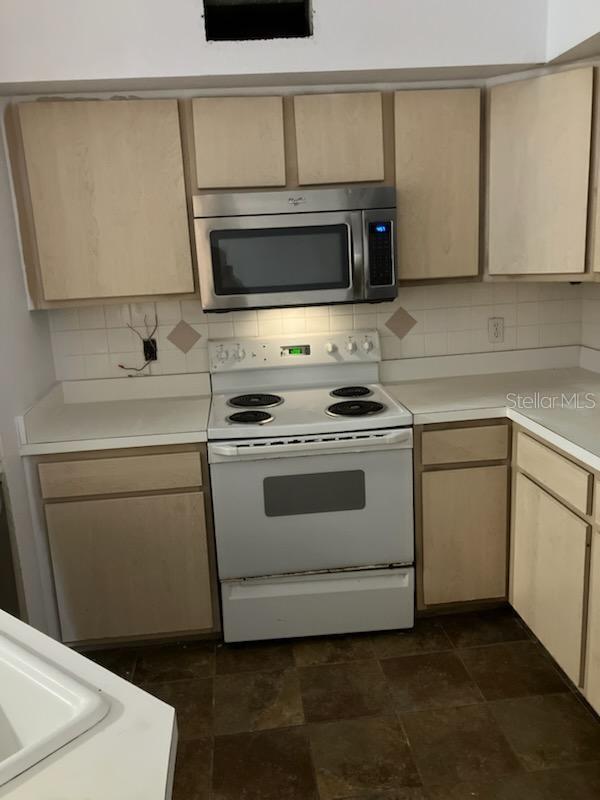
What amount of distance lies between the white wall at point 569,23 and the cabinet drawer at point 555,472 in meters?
1.31

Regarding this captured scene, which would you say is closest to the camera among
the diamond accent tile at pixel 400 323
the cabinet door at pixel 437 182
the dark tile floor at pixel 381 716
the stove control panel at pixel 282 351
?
the dark tile floor at pixel 381 716

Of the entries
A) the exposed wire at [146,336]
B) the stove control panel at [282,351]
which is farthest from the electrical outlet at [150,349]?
the stove control panel at [282,351]

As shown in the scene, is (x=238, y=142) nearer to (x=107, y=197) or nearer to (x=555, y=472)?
(x=107, y=197)

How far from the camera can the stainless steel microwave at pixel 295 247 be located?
96.6 inches

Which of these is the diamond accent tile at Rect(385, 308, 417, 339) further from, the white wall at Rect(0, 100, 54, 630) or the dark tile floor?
the white wall at Rect(0, 100, 54, 630)

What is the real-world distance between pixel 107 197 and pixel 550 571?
80.9 inches

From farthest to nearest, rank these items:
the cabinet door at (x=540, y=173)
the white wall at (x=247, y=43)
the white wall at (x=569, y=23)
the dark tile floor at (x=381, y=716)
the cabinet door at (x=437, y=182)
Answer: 1. the cabinet door at (x=437, y=182)
2. the cabinet door at (x=540, y=173)
3. the white wall at (x=247, y=43)
4. the white wall at (x=569, y=23)
5. the dark tile floor at (x=381, y=716)

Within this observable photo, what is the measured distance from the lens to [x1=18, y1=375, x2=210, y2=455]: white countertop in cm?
238

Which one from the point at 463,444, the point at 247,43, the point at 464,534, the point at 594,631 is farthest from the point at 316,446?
the point at 247,43

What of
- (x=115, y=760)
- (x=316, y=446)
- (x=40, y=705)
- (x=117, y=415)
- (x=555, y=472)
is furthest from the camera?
(x=117, y=415)

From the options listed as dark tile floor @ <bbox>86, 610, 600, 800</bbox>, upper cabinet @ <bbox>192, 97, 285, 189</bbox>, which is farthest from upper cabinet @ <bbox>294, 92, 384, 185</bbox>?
dark tile floor @ <bbox>86, 610, 600, 800</bbox>

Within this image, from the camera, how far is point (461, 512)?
8.46 feet

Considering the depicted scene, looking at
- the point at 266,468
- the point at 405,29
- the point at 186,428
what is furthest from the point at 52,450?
the point at 405,29

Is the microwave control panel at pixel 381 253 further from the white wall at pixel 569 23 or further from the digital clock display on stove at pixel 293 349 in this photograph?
the white wall at pixel 569 23
